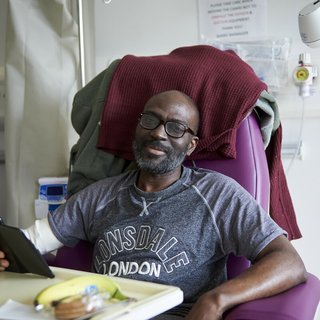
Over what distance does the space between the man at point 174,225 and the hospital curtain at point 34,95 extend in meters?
0.63

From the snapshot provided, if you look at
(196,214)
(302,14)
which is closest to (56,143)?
(196,214)

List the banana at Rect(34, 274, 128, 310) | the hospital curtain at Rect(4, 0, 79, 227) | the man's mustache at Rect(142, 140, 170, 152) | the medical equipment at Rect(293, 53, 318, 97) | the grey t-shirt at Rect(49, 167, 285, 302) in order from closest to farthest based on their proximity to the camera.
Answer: the banana at Rect(34, 274, 128, 310) → the grey t-shirt at Rect(49, 167, 285, 302) → the man's mustache at Rect(142, 140, 170, 152) → the medical equipment at Rect(293, 53, 318, 97) → the hospital curtain at Rect(4, 0, 79, 227)

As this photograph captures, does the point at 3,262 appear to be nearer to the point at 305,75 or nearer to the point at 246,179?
the point at 246,179

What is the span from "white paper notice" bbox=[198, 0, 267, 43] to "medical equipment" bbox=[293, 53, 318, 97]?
0.68 feet

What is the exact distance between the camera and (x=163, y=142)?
1.57 m

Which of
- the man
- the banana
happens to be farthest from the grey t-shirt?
the banana

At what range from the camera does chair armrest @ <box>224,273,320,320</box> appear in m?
1.05

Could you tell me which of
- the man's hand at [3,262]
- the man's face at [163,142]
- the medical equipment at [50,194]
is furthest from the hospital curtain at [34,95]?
the man's hand at [3,262]

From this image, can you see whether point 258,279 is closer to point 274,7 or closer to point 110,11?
point 274,7

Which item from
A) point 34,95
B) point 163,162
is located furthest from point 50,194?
point 163,162

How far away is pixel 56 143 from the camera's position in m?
2.24

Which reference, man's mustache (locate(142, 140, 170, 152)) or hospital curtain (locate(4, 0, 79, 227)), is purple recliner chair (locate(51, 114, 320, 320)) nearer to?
man's mustache (locate(142, 140, 170, 152))

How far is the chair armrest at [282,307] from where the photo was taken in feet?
3.46

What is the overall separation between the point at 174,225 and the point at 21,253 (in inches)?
17.1
